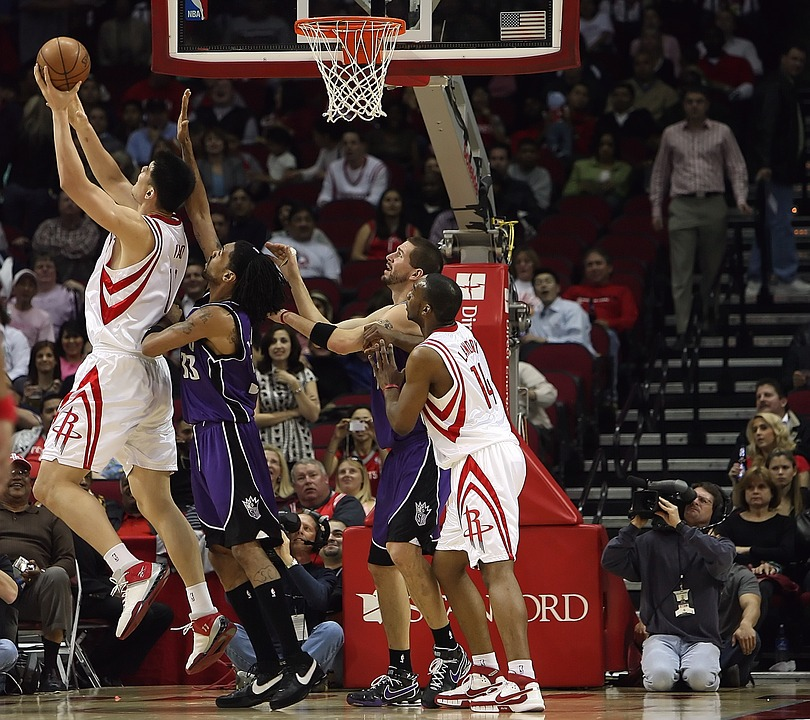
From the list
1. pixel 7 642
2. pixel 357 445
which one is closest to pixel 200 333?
pixel 7 642

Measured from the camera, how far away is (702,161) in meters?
14.2

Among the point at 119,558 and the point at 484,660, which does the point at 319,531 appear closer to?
the point at 484,660

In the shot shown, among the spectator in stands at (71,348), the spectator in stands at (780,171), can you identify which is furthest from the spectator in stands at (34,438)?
the spectator in stands at (780,171)

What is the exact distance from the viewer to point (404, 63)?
27.4 ft

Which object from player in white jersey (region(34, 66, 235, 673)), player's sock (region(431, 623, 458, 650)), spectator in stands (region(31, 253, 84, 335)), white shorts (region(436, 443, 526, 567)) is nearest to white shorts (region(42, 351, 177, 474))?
player in white jersey (region(34, 66, 235, 673))

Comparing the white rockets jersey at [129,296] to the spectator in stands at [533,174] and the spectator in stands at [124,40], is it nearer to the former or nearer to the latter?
the spectator in stands at [533,174]

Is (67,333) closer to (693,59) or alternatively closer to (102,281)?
(102,281)

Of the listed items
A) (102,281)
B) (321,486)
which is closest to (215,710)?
(102,281)

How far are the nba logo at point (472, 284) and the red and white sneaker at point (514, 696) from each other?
2.73m

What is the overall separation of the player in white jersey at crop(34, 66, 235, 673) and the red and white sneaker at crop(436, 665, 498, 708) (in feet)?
3.80

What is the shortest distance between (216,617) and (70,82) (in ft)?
9.11

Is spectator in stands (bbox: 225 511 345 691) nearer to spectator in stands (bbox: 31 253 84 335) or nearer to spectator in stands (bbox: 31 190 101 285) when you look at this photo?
spectator in stands (bbox: 31 253 84 335)

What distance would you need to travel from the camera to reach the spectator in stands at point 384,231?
48.5 feet

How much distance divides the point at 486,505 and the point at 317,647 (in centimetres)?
203
